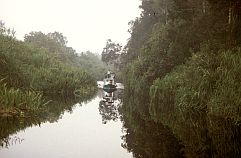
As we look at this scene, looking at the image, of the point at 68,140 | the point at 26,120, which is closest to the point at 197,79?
the point at 68,140

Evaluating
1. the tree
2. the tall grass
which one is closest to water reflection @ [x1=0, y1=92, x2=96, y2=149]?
the tall grass

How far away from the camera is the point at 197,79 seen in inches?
882

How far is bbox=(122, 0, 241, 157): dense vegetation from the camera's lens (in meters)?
15.6

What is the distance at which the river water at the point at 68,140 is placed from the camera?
47.2ft

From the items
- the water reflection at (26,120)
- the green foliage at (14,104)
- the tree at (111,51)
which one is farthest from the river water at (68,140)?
the tree at (111,51)

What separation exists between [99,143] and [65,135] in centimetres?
243

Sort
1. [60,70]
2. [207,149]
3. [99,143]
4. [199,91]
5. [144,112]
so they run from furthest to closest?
[60,70], [144,112], [199,91], [99,143], [207,149]

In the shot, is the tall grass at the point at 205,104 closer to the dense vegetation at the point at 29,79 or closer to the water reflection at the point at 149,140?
the water reflection at the point at 149,140

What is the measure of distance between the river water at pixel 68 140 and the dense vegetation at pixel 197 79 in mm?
2474

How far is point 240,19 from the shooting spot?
89.0ft

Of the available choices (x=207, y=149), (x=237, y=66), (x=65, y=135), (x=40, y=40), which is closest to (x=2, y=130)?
(x=65, y=135)

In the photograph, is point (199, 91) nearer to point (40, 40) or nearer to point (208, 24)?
point (208, 24)

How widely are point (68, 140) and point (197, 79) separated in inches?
322

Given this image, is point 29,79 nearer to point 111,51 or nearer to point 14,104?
point 14,104
